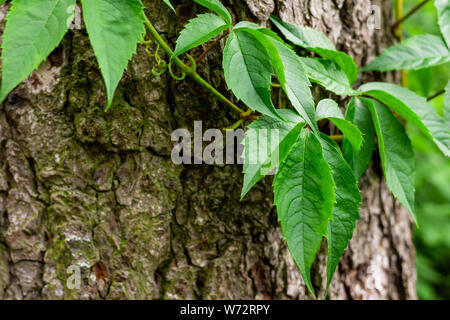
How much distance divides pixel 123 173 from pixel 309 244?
476mm

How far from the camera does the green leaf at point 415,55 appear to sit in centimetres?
99

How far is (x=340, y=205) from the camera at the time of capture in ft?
2.47

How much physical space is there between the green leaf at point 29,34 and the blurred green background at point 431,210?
202 cm

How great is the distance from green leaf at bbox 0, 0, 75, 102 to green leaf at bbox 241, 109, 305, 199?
1.19ft

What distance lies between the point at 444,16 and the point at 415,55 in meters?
0.12

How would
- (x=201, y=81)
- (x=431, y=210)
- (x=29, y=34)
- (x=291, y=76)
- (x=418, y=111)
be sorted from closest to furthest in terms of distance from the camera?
(x=29, y=34) < (x=291, y=76) < (x=201, y=81) < (x=418, y=111) < (x=431, y=210)

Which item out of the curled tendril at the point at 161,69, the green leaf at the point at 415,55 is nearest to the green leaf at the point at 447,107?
the green leaf at the point at 415,55

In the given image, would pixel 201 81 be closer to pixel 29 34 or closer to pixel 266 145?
pixel 266 145

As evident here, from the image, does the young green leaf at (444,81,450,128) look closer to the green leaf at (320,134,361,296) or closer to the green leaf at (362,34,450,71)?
the green leaf at (362,34,450,71)

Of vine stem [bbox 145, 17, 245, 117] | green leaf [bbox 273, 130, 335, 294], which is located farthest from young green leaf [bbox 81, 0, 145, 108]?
green leaf [bbox 273, 130, 335, 294]

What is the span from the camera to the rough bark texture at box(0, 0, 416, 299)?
83 centimetres

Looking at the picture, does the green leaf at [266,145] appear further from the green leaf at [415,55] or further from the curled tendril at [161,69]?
the green leaf at [415,55]

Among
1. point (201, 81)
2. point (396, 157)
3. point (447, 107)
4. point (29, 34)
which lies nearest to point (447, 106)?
point (447, 107)
